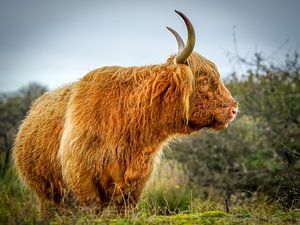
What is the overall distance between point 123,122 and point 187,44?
Answer: 1.08 metres

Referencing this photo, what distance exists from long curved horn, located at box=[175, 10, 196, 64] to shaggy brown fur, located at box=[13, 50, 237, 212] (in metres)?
0.09

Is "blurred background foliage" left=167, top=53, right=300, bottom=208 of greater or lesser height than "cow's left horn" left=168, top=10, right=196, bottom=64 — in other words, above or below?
below

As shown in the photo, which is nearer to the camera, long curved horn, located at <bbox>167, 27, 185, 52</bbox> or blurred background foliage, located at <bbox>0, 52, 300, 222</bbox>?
long curved horn, located at <bbox>167, 27, 185, 52</bbox>

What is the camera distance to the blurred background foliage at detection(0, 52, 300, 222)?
9.17 m

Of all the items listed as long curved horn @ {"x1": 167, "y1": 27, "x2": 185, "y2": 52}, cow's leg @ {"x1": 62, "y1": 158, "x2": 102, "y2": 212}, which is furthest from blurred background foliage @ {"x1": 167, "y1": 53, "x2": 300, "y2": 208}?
cow's leg @ {"x1": 62, "y1": 158, "x2": 102, "y2": 212}

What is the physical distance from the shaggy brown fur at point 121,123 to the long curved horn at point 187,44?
0.31ft

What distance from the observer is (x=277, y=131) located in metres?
9.57

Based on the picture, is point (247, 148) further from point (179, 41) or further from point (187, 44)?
point (187, 44)

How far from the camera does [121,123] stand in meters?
5.33

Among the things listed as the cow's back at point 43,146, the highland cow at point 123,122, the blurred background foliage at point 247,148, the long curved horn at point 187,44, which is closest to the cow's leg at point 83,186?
the highland cow at point 123,122

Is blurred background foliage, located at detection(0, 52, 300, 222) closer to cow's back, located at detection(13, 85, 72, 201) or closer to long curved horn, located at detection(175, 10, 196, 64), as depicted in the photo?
cow's back, located at detection(13, 85, 72, 201)

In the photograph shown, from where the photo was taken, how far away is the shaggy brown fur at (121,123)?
522 cm

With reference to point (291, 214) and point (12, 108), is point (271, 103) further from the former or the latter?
point (12, 108)

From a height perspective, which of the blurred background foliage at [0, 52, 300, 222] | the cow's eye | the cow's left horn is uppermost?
the cow's left horn
